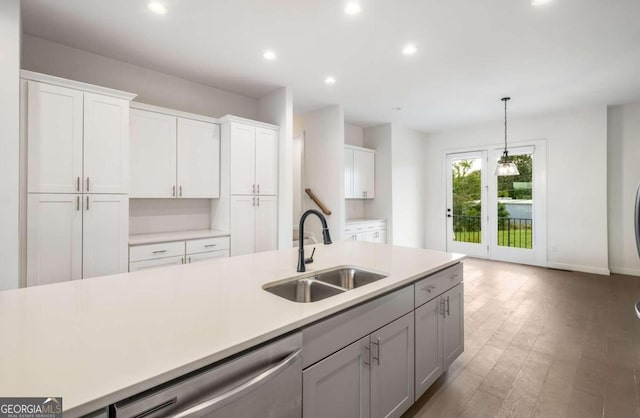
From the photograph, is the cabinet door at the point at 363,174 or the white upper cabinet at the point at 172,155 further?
the cabinet door at the point at 363,174

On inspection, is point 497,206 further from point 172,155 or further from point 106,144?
point 106,144

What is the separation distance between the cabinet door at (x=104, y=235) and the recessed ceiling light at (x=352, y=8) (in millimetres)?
2635

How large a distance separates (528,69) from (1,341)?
4.73 meters

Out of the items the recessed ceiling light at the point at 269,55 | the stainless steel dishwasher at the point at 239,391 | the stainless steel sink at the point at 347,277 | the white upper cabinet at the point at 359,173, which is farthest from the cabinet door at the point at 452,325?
the white upper cabinet at the point at 359,173

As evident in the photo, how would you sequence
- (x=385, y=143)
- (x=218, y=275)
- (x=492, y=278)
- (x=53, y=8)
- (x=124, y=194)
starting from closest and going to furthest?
(x=218, y=275), (x=53, y=8), (x=124, y=194), (x=492, y=278), (x=385, y=143)

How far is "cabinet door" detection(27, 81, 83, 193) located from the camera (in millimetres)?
2455

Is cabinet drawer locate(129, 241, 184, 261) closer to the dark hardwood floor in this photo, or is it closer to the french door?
the dark hardwood floor

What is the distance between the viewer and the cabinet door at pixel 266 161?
13.0ft

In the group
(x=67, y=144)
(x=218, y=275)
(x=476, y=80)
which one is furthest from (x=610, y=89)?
(x=67, y=144)

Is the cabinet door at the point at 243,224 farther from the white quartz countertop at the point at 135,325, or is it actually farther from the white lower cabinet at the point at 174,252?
the white quartz countertop at the point at 135,325

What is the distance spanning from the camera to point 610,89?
4141mm

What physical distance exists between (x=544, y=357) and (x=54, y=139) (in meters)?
4.47

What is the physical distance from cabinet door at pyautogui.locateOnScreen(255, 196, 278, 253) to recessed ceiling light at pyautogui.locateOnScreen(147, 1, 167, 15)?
2136mm

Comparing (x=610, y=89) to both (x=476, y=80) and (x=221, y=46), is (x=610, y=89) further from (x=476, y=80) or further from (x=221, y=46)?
(x=221, y=46)
